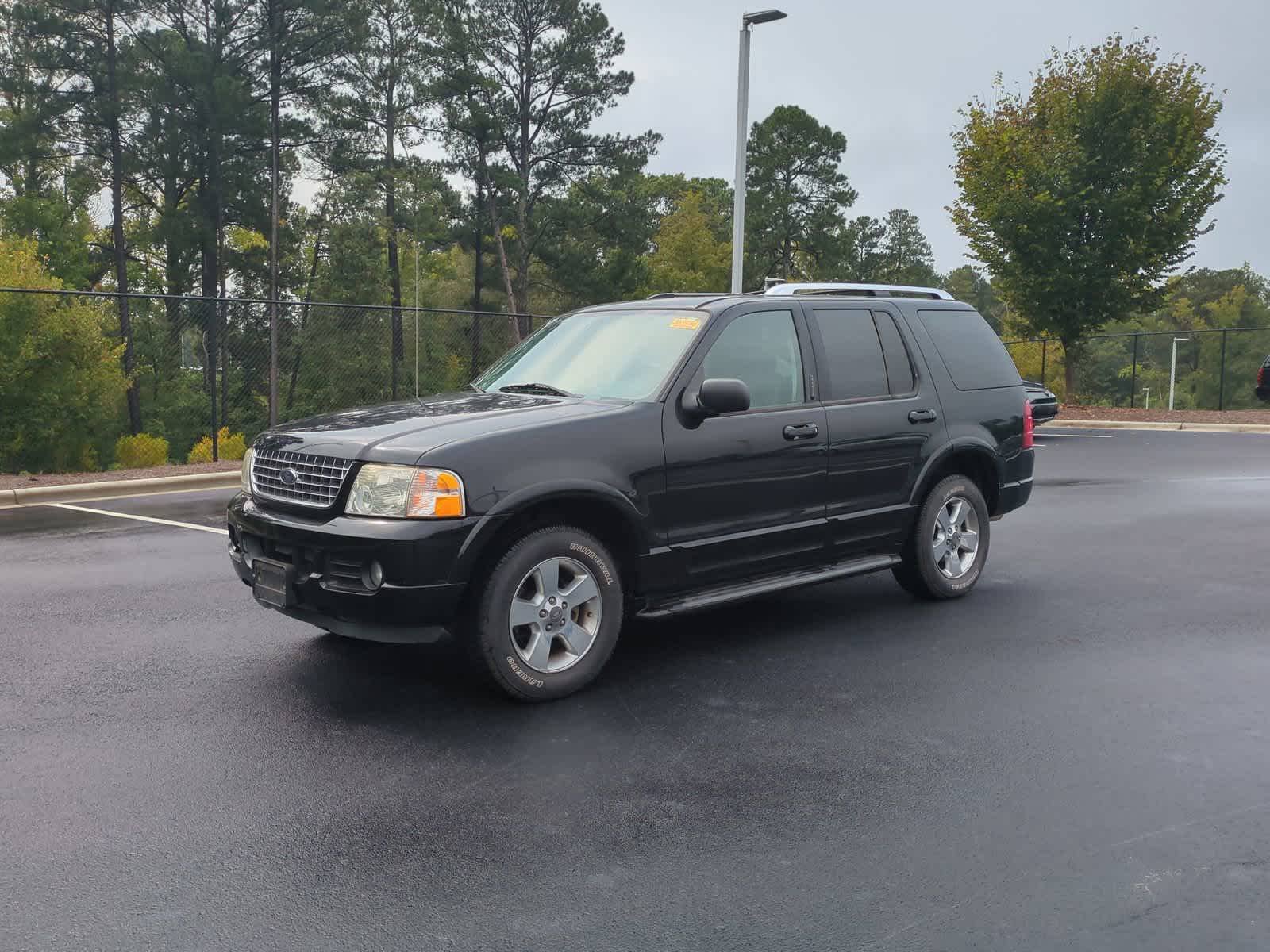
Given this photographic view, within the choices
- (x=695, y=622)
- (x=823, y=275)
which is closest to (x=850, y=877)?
(x=695, y=622)

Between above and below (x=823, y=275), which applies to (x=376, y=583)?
below

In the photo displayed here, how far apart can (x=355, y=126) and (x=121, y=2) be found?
363 inches

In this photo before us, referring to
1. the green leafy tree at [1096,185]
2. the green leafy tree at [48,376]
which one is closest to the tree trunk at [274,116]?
the green leafy tree at [48,376]

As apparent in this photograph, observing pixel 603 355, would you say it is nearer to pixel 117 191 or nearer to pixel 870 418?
pixel 870 418

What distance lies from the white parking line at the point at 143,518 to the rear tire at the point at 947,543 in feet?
19.8

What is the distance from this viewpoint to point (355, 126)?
4516 cm

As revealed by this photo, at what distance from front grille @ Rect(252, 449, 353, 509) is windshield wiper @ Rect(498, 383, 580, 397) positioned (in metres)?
1.36

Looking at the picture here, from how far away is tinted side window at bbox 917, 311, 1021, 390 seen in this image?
23.8 ft

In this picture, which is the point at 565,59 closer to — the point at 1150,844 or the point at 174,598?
the point at 174,598

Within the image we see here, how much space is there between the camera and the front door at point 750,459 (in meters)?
5.70


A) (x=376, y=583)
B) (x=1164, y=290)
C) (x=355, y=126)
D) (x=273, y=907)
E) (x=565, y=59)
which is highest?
(x=565, y=59)

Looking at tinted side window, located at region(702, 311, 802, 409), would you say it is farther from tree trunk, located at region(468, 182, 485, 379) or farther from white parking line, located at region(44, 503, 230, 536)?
tree trunk, located at region(468, 182, 485, 379)

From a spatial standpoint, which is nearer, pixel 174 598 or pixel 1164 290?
pixel 174 598

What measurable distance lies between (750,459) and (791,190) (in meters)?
54.8
